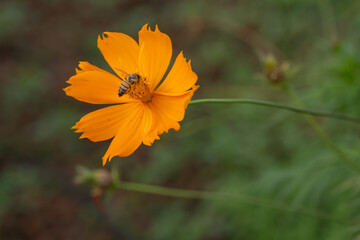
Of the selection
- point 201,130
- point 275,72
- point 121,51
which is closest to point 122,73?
point 121,51

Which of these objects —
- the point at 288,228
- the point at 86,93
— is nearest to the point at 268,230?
the point at 288,228

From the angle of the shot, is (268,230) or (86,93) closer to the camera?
(86,93)

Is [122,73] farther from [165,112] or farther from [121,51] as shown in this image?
[165,112]

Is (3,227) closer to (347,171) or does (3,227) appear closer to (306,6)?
(347,171)

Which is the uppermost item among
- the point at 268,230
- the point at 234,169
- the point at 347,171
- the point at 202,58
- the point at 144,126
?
the point at 202,58

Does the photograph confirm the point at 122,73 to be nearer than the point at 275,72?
Yes

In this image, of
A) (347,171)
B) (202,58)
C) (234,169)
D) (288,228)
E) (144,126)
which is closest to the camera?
(144,126)

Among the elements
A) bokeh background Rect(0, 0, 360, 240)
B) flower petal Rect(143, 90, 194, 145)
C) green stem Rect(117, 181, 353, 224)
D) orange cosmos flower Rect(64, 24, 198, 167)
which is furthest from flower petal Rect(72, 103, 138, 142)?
bokeh background Rect(0, 0, 360, 240)
